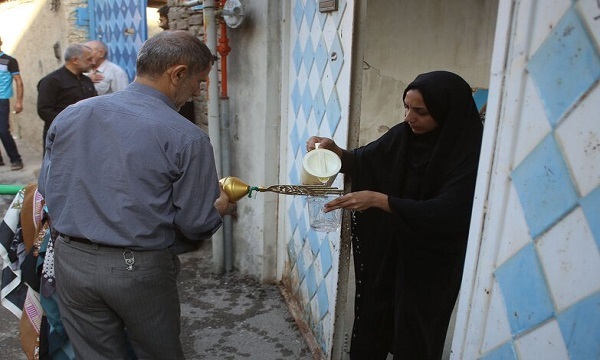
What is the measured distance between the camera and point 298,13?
3.20 meters

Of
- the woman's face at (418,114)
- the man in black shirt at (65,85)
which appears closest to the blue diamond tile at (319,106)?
the woman's face at (418,114)

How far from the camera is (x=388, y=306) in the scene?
2.40m

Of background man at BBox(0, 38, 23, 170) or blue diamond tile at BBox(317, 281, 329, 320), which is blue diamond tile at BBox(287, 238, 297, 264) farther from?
background man at BBox(0, 38, 23, 170)

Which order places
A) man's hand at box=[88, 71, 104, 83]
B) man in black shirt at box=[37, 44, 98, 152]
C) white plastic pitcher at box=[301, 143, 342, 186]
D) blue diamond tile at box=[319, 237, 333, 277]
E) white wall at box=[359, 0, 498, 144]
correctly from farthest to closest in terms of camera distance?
man's hand at box=[88, 71, 104, 83]
man in black shirt at box=[37, 44, 98, 152]
white wall at box=[359, 0, 498, 144]
blue diamond tile at box=[319, 237, 333, 277]
white plastic pitcher at box=[301, 143, 342, 186]

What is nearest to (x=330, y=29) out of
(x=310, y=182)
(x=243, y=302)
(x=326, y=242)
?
(x=310, y=182)

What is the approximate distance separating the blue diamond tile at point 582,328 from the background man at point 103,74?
4953 millimetres

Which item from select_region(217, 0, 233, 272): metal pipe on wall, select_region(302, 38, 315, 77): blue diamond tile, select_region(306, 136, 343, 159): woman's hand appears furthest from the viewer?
select_region(217, 0, 233, 272): metal pipe on wall

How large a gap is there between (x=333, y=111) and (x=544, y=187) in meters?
1.50

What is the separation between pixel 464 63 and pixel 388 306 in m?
3.17

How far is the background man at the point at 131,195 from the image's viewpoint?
164cm

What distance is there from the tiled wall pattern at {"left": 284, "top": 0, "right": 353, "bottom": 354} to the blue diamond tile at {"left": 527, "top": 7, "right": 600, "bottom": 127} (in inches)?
48.0

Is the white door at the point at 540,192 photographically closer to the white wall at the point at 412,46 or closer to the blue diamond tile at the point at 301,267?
the blue diamond tile at the point at 301,267

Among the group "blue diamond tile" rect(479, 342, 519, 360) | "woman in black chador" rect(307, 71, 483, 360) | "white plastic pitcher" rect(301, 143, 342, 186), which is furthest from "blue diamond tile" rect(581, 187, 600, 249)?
"white plastic pitcher" rect(301, 143, 342, 186)

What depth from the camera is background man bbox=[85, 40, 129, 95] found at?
5.24 metres
